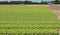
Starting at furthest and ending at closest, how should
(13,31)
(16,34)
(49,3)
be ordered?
(49,3) → (13,31) → (16,34)

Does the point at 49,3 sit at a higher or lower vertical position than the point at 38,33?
lower

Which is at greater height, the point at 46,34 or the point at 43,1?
the point at 46,34

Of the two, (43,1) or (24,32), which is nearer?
(24,32)

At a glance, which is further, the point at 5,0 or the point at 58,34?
the point at 5,0

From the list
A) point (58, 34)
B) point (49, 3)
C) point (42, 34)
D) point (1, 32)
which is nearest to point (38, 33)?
point (42, 34)

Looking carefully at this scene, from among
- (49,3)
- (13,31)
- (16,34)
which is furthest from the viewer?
(49,3)

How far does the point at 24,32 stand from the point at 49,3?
16.6 meters

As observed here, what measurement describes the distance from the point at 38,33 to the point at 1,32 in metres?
1.55

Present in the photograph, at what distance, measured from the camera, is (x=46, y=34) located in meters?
8.12

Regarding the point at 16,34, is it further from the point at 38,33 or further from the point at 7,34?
the point at 38,33

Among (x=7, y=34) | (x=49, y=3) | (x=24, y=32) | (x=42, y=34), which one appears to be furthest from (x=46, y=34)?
(x=49, y=3)

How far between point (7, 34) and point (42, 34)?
1.42 metres

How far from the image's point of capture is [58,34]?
820 cm

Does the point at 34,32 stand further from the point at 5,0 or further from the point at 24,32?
the point at 5,0
